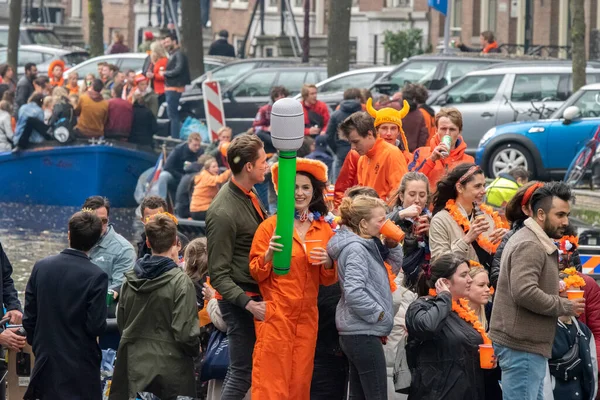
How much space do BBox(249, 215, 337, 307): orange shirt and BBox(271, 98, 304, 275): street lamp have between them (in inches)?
10.8

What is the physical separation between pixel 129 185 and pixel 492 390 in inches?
607

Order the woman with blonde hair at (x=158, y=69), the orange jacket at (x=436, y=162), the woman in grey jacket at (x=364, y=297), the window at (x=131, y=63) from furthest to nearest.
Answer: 1. the window at (x=131, y=63)
2. the woman with blonde hair at (x=158, y=69)
3. the orange jacket at (x=436, y=162)
4. the woman in grey jacket at (x=364, y=297)

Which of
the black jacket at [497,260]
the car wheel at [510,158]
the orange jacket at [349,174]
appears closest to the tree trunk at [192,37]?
the car wheel at [510,158]

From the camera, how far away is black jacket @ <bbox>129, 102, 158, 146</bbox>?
75.5ft

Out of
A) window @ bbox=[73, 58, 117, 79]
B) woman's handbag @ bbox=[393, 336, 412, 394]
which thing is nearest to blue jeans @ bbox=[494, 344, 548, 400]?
woman's handbag @ bbox=[393, 336, 412, 394]

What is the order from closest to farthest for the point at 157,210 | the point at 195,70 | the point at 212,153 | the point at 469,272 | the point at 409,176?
the point at 469,272
the point at 409,176
the point at 157,210
the point at 212,153
the point at 195,70

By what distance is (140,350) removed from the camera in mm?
8523

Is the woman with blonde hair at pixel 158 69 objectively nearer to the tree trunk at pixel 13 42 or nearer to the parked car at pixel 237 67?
the parked car at pixel 237 67

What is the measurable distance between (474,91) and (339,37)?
23.1 ft

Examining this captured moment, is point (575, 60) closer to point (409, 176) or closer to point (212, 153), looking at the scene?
point (212, 153)

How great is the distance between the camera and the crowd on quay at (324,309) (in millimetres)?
7949

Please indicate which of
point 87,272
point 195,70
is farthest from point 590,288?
point 195,70

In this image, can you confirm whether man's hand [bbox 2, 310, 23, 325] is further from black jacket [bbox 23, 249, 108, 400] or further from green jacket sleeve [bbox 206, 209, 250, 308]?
green jacket sleeve [bbox 206, 209, 250, 308]

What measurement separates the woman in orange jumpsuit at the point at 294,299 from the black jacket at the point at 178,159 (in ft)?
39.0
